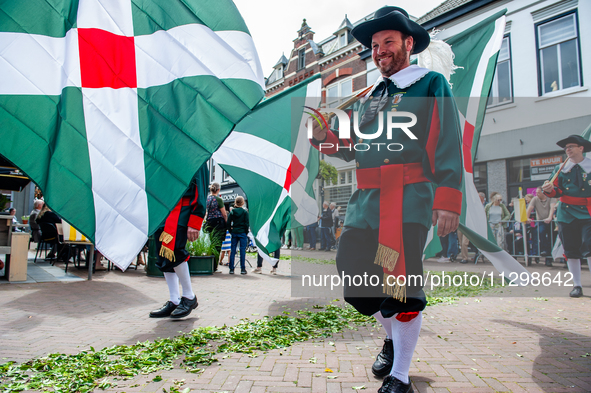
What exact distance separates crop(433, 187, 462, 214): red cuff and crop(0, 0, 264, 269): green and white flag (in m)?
1.61

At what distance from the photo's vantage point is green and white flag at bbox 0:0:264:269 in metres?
2.53

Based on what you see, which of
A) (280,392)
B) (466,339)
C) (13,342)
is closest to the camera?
(280,392)

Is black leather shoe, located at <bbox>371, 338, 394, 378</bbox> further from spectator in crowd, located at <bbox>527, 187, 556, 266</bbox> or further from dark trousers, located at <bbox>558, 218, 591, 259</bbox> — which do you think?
spectator in crowd, located at <bbox>527, 187, 556, 266</bbox>

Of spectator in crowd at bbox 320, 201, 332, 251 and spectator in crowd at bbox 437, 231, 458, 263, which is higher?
spectator in crowd at bbox 320, 201, 332, 251

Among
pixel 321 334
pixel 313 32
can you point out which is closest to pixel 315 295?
pixel 321 334

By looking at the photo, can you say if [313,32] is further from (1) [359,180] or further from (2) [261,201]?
(1) [359,180]

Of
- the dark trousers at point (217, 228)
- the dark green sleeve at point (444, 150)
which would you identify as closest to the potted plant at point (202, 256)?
the dark trousers at point (217, 228)

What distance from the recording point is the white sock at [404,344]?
224 centimetres

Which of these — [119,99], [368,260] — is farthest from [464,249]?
[119,99]

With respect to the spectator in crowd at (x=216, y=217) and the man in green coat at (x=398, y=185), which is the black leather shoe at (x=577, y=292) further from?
the spectator in crowd at (x=216, y=217)

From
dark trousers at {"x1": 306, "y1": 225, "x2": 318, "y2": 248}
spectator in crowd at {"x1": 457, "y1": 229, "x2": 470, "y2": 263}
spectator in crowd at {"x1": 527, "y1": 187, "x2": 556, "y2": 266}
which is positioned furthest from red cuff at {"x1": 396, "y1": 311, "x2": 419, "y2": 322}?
spectator in crowd at {"x1": 457, "y1": 229, "x2": 470, "y2": 263}

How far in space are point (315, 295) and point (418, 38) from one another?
13.9 ft

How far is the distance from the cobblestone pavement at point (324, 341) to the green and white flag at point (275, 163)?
1201mm

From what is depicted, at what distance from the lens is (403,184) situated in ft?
7.89
